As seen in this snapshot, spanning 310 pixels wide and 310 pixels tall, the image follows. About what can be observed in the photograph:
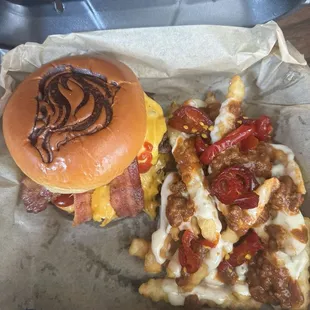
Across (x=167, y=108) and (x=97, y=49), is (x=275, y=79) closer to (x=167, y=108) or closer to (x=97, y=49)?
(x=167, y=108)

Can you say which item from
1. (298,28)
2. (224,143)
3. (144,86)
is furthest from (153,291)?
(298,28)

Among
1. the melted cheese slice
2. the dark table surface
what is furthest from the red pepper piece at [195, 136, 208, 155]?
the dark table surface

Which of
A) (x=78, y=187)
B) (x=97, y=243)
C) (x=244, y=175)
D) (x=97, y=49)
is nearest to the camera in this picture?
(x=78, y=187)

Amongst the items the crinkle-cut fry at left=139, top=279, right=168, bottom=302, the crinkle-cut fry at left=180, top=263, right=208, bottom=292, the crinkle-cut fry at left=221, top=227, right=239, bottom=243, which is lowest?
the crinkle-cut fry at left=139, top=279, right=168, bottom=302

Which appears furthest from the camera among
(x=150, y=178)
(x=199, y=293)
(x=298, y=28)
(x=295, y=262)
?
(x=298, y=28)

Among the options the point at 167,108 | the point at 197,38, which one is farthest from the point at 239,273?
the point at 197,38

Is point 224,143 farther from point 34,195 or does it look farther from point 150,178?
point 34,195

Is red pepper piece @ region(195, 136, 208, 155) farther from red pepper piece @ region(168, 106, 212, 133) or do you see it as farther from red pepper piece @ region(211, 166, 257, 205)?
red pepper piece @ region(211, 166, 257, 205)
